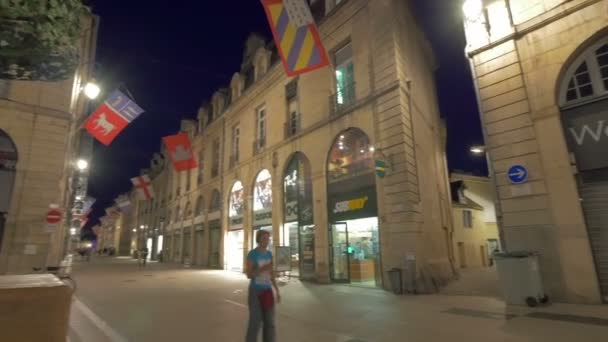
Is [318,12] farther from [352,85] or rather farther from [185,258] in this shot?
[185,258]

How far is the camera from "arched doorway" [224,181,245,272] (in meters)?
20.5

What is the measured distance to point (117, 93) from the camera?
13297 millimetres

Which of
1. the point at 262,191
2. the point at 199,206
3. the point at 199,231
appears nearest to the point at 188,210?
the point at 199,206

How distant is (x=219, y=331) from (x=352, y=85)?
11.1 meters

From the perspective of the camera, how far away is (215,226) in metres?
23.9

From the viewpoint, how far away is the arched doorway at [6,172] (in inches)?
501

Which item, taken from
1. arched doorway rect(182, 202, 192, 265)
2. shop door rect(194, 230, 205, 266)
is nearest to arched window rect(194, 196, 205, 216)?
arched doorway rect(182, 202, 192, 265)

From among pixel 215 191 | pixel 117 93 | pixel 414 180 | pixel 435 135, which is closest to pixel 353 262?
pixel 414 180

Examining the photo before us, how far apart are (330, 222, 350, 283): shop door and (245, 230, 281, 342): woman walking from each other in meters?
9.07

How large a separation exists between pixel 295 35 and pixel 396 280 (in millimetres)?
8289

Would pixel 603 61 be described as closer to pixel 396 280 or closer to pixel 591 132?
pixel 591 132

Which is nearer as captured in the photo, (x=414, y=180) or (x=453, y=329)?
(x=453, y=329)

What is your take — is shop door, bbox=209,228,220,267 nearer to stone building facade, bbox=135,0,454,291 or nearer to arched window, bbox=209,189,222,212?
stone building facade, bbox=135,0,454,291

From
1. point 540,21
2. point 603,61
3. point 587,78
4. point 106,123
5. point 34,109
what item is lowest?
point 587,78
